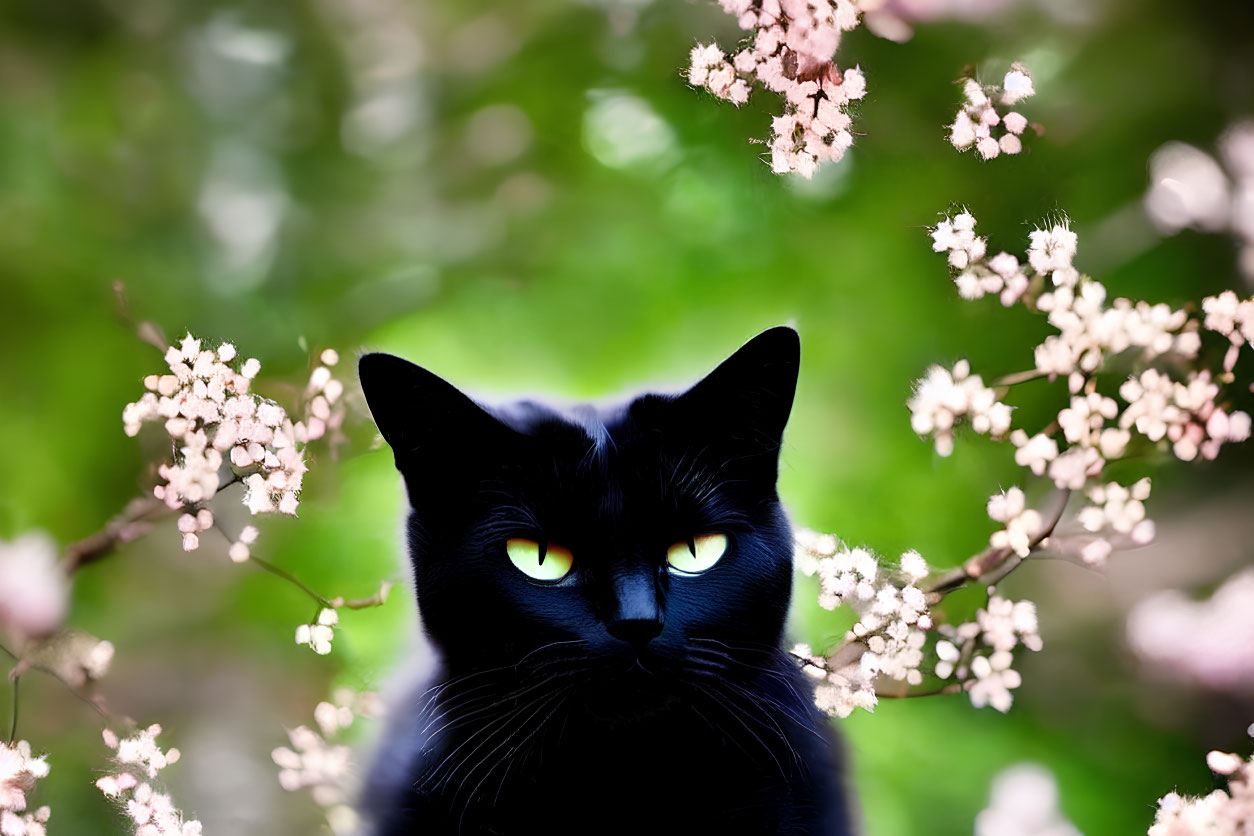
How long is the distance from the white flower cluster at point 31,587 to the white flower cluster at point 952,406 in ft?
3.17

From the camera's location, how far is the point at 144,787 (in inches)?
41.8

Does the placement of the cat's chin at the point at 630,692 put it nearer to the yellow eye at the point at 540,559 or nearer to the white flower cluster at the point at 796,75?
the yellow eye at the point at 540,559

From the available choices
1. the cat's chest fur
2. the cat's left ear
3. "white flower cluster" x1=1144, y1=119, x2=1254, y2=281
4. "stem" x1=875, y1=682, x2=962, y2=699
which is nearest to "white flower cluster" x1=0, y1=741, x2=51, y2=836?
the cat's chest fur

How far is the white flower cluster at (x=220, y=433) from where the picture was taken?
3.44 feet

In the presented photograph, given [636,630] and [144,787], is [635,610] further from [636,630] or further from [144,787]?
[144,787]

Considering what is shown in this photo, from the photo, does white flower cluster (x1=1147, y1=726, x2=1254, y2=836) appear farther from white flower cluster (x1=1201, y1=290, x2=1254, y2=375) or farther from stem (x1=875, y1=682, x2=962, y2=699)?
white flower cluster (x1=1201, y1=290, x2=1254, y2=375)

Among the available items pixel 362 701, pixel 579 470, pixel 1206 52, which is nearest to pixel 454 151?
pixel 579 470

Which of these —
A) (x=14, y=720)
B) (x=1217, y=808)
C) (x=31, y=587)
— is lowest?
(x=1217, y=808)

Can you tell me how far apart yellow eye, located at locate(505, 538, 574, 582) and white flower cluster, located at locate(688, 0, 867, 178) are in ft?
1.58

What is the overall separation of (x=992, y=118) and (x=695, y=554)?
1.93ft

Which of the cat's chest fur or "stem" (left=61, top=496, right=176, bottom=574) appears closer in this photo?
the cat's chest fur

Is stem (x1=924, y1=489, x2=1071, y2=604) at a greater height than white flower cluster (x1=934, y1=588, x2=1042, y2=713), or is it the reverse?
stem (x1=924, y1=489, x2=1071, y2=604)

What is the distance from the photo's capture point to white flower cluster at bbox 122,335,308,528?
1.05 m

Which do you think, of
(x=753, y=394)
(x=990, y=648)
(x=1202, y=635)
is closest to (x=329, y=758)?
(x=753, y=394)
